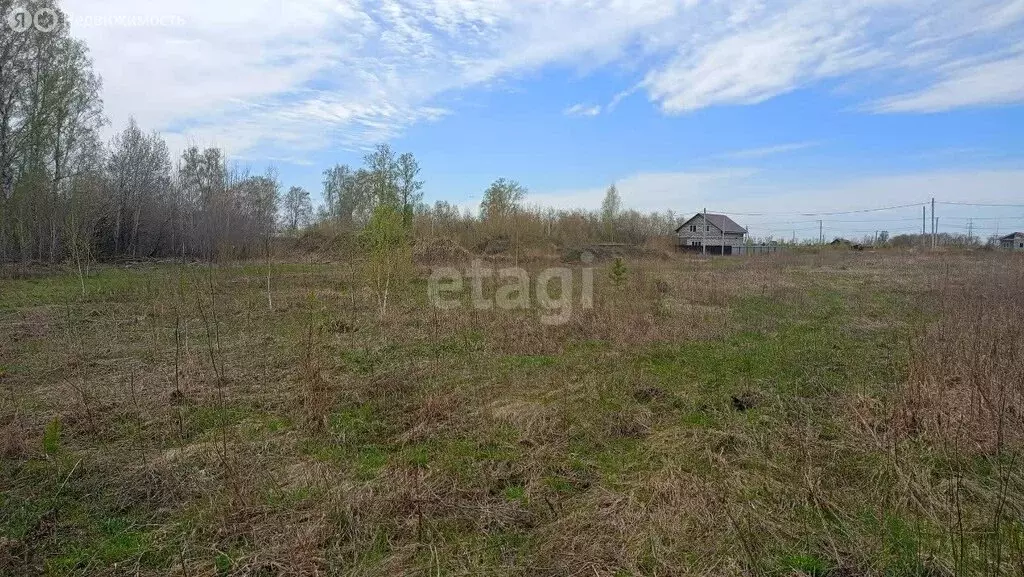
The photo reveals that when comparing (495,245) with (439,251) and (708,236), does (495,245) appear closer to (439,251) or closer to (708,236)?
(439,251)

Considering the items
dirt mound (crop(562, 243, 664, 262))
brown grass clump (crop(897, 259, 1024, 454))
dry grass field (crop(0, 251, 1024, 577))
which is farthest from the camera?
dirt mound (crop(562, 243, 664, 262))

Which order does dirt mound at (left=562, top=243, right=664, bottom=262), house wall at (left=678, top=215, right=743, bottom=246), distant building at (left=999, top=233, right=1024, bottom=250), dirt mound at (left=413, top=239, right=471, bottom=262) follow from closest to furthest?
1. dirt mound at (left=413, top=239, right=471, bottom=262)
2. dirt mound at (left=562, top=243, right=664, bottom=262)
3. distant building at (left=999, top=233, right=1024, bottom=250)
4. house wall at (left=678, top=215, right=743, bottom=246)

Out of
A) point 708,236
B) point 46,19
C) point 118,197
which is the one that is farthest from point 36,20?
point 708,236

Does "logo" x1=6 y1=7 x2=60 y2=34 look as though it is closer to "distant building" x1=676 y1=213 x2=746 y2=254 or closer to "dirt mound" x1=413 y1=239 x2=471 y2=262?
"dirt mound" x1=413 y1=239 x2=471 y2=262

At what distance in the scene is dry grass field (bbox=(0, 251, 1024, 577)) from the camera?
2.76 metres

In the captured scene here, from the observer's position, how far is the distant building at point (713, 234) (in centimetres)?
4671

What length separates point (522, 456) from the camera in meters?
4.06

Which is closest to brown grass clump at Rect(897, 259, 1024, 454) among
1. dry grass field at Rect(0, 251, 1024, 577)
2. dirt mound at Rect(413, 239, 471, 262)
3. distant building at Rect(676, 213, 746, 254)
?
dry grass field at Rect(0, 251, 1024, 577)

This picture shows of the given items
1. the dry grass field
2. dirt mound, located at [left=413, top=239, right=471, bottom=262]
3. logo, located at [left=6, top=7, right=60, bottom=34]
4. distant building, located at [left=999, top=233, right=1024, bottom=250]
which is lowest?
the dry grass field

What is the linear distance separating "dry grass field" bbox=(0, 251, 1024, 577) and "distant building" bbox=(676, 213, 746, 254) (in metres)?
40.1

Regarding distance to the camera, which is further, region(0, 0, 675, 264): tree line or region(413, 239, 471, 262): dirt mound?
region(413, 239, 471, 262): dirt mound

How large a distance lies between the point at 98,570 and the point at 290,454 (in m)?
1.52

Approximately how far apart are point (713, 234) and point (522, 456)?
160ft

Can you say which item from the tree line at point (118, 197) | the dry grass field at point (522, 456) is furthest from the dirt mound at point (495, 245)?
the dry grass field at point (522, 456)
